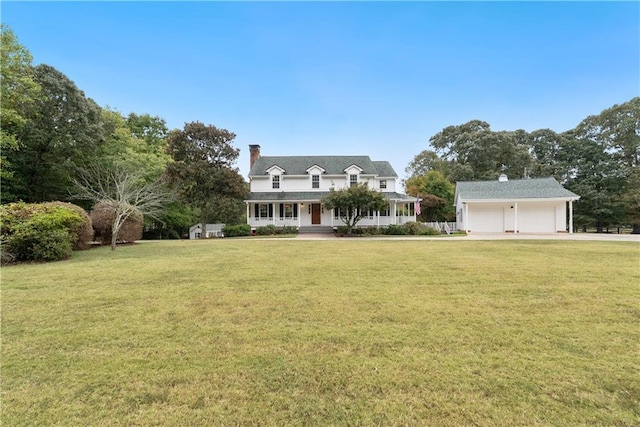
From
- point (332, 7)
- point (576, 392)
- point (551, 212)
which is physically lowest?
point (576, 392)

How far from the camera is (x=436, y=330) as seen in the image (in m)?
3.74

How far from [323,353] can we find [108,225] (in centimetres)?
1681

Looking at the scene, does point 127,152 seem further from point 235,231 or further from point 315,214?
point 315,214

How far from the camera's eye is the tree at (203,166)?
23.1 meters

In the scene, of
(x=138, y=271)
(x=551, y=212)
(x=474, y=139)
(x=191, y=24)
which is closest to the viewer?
(x=138, y=271)

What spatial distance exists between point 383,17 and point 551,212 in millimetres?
21860

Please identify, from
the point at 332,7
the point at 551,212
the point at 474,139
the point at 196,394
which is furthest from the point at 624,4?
the point at 474,139

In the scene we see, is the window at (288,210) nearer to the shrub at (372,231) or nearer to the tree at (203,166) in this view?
the tree at (203,166)

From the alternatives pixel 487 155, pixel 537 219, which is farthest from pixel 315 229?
pixel 487 155

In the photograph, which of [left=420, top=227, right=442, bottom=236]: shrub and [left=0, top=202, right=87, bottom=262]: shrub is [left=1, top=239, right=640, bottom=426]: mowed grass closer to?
[left=0, top=202, right=87, bottom=262]: shrub

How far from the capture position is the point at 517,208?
2533 centimetres

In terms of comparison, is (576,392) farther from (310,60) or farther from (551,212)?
(551,212)

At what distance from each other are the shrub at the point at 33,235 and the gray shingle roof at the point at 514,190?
88.4ft

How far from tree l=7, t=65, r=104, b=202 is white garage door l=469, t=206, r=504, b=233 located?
31277 millimetres
